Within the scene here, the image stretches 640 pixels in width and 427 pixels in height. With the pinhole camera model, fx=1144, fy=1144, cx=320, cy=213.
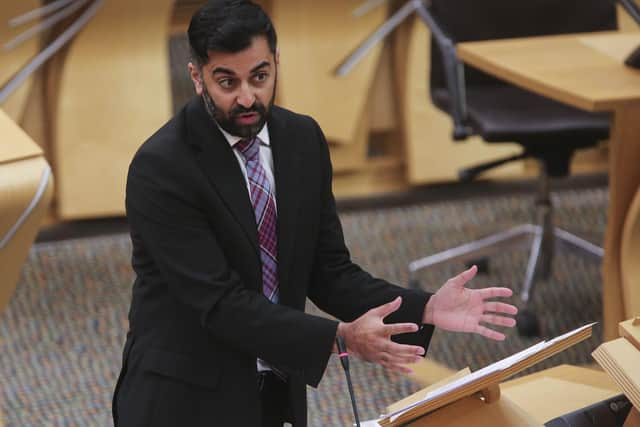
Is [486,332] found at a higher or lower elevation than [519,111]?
higher

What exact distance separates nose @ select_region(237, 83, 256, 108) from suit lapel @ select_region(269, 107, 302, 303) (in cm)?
17

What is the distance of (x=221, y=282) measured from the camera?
1680 millimetres

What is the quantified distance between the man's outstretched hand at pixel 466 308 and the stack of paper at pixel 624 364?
0.47 ft

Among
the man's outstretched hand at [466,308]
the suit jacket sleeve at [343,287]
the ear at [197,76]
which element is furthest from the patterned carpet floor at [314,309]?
the ear at [197,76]

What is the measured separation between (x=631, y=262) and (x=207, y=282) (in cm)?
163

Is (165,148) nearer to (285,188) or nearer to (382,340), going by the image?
(285,188)

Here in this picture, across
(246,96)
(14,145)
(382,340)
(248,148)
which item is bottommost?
(382,340)

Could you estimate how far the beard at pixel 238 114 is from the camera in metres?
1.64

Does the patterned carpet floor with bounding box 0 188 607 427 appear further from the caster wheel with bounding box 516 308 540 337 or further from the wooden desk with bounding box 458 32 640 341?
the wooden desk with bounding box 458 32 640 341

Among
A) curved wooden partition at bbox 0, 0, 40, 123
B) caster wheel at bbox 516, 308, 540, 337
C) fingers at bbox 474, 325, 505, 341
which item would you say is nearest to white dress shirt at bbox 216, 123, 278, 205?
fingers at bbox 474, 325, 505, 341

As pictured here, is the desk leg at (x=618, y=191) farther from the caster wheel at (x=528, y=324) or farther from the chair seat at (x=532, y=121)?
the chair seat at (x=532, y=121)

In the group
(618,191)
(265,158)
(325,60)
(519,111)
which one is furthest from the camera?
(325,60)

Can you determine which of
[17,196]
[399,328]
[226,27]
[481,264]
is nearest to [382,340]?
[399,328]

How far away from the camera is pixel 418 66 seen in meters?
4.66
